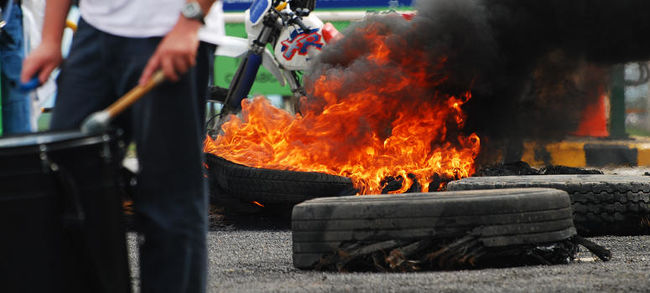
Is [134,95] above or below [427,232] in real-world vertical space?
above

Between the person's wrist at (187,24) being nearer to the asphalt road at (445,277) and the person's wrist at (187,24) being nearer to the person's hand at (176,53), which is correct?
the person's hand at (176,53)

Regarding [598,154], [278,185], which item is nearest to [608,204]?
[278,185]

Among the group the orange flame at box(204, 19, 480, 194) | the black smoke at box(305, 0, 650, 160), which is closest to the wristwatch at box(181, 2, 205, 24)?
the orange flame at box(204, 19, 480, 194)

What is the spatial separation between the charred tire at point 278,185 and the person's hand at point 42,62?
3.57 meters

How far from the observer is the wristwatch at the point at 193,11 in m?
2.27

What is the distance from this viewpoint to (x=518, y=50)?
7.65 meters

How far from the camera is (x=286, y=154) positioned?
21.5 feet

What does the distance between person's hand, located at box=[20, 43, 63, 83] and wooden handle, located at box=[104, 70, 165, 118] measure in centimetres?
34

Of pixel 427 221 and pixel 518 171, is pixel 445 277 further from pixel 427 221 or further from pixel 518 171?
pixel 518 171

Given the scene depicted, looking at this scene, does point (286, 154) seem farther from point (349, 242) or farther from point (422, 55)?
point (349, 242)

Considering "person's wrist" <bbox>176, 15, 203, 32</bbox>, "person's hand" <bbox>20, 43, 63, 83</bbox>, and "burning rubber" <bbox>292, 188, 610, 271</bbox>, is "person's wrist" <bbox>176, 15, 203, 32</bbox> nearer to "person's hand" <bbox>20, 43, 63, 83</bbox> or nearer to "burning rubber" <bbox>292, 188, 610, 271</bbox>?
"person's hand" <bbox>20, 43, 63, 83</bbox>

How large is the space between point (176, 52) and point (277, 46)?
648cm


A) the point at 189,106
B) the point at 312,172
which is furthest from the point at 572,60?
the point at 189,106

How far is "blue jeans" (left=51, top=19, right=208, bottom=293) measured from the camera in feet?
7.45
